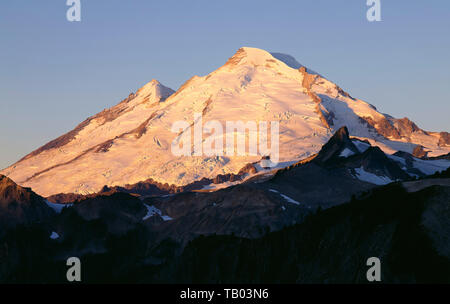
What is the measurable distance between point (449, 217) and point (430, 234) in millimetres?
5752

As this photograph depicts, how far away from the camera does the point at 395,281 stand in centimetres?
19138
